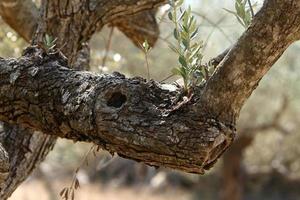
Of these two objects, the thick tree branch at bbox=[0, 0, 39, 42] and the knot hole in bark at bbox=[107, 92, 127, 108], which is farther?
the thick tree branch at bbox=[0, 0, 39, 42]

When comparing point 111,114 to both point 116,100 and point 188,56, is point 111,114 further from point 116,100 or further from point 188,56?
point 188,56

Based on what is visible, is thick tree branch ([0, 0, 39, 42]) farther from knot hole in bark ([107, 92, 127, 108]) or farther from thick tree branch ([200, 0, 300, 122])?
thick tree branch ([200, 0, 300, 122])

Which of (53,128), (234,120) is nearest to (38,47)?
(53,128)

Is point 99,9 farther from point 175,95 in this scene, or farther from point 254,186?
point 254,186

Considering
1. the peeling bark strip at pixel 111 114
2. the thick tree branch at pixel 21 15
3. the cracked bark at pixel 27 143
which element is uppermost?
the thick tree branch at pixel 21 15

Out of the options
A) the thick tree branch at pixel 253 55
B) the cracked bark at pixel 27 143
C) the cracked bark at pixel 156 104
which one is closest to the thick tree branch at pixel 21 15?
the cracked bark at pixel 27 143

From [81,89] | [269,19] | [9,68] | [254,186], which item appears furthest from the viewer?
[254,186]

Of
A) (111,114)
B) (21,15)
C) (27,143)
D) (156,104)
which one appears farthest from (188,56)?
(21,15)

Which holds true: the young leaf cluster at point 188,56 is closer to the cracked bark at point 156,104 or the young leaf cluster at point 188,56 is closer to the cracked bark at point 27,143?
the cracked bark at point 156,104

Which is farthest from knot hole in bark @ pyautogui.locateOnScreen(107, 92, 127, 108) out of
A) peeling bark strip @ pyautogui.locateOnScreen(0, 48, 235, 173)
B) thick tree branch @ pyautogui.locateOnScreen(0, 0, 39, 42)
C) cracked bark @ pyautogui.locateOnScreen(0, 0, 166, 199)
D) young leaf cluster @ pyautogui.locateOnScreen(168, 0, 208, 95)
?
thick tree branch @ pyautogui.locateOnScreen(0, 0, 39, 42)
